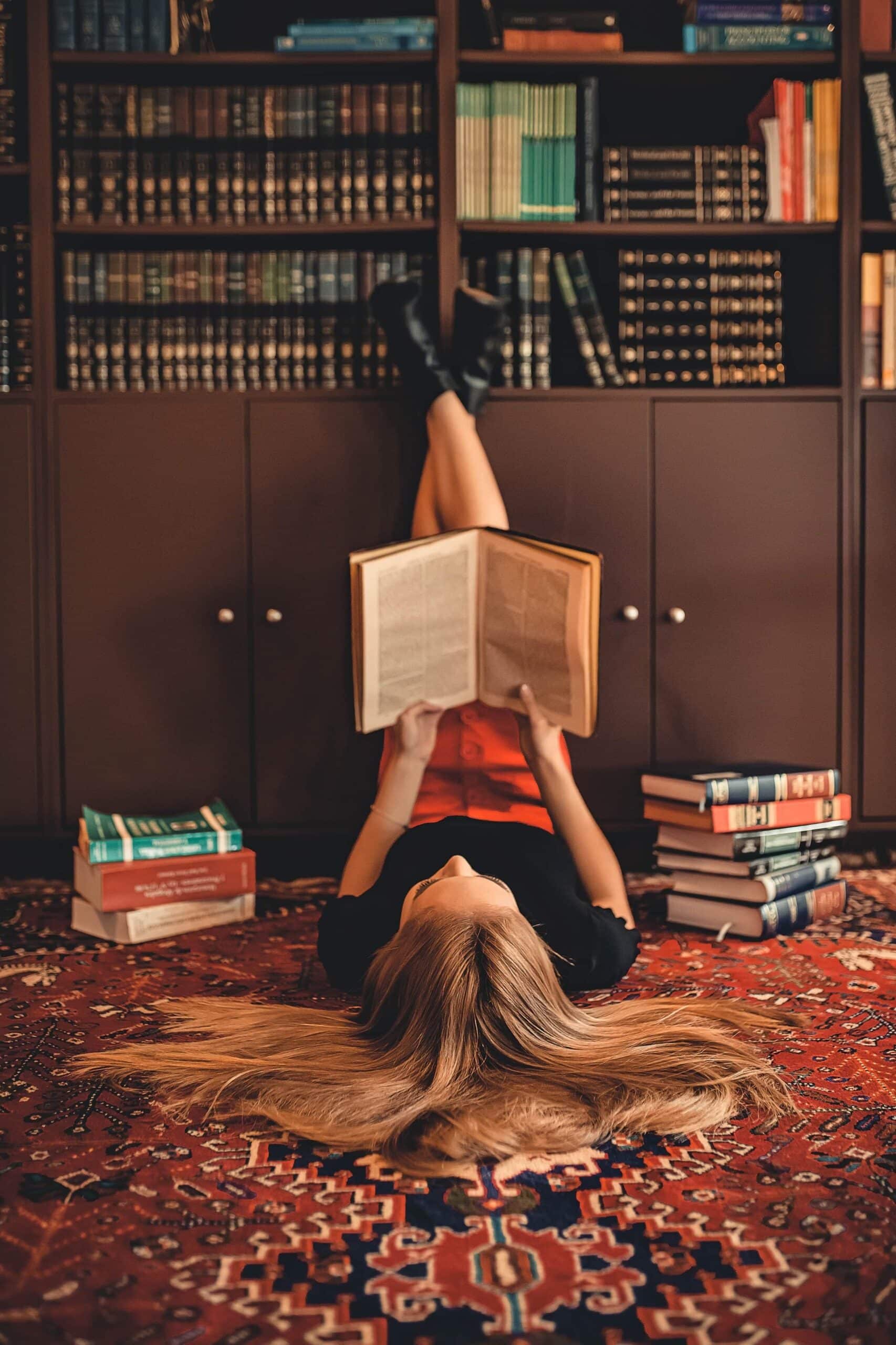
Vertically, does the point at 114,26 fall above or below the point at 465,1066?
above

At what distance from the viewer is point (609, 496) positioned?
2.23 m

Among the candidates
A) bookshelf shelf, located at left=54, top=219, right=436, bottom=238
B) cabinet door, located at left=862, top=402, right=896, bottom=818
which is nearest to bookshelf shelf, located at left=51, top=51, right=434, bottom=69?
bookshelf shelf, located at left=54, top=219, right=436, bottom=238

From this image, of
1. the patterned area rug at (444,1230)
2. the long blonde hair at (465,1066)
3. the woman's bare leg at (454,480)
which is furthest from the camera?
the woman's bare leg at (454,480)

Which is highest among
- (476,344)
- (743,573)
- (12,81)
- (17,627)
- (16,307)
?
(12,81)

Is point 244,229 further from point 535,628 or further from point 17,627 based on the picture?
point 535,628

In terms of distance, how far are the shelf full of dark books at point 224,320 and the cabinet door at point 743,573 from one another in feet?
2.29

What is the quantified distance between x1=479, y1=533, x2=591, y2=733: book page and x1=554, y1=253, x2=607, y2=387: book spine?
65cm

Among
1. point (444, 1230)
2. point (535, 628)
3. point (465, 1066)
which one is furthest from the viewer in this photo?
point (535, 628)

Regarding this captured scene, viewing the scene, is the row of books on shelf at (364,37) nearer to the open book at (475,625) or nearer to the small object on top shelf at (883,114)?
the small object on top shelf at (883,114)

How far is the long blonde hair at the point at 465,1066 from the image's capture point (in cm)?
106

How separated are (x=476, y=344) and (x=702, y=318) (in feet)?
1.71

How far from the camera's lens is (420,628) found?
1780 mm

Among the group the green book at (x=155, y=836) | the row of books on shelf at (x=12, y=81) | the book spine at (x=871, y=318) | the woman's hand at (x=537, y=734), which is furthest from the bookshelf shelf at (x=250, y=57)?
the green book at (x=155, y=836)

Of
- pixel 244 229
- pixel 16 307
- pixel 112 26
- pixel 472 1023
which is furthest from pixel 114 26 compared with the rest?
pixel 472 1023
